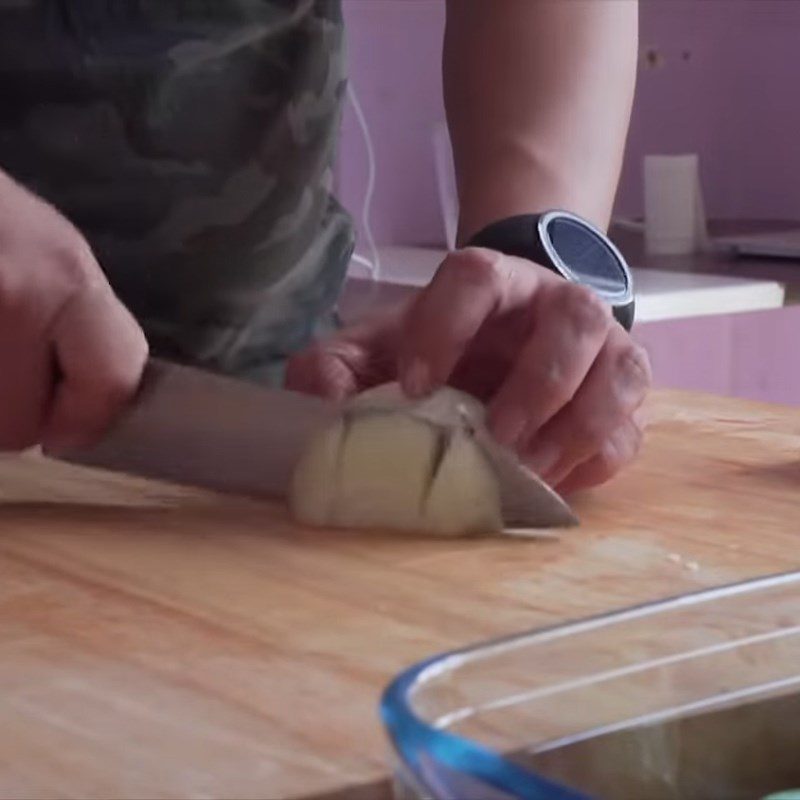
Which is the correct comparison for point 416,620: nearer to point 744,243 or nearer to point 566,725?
point 566,725

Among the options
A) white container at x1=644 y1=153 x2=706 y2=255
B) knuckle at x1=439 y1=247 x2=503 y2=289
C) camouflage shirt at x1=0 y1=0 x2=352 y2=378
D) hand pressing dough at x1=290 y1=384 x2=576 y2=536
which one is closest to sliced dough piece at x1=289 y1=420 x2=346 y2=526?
hand pressing dough at x1=290 y1=384 x2=576 y2=536

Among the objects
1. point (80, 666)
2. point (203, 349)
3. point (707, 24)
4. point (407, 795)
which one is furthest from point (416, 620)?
point (707, 24)

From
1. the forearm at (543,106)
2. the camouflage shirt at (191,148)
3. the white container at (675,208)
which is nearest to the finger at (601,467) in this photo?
the forearm at (543,106)

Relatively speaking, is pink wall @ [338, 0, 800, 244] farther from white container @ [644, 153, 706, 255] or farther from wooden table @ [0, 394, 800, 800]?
wooden table @ [0, 394, 800, 800]

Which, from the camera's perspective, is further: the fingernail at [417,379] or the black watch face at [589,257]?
the black watch face at [589,257]

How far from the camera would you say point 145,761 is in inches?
17.1

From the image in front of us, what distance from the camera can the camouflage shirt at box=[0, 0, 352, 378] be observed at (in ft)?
3.14

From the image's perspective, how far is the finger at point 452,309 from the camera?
754mm

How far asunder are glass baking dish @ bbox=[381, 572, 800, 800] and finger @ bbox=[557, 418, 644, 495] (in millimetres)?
280

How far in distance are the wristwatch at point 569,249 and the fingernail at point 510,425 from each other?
5.0 inches

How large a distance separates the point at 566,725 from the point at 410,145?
1.77 metres

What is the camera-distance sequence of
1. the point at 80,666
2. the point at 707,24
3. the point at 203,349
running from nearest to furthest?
the point at 80,666
the point at 203,349
the point at 707,24

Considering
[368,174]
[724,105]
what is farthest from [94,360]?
[724,105]

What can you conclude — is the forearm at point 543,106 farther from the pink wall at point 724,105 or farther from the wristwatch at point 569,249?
the pink wall at point 724,105
